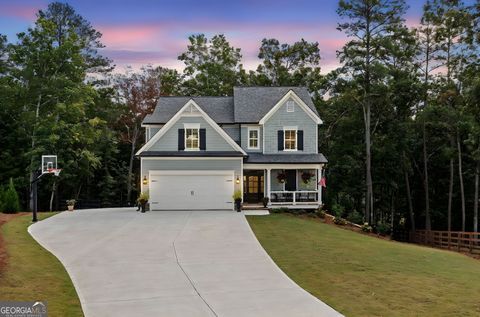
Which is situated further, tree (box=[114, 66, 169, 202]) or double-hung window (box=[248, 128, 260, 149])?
→ tree (box=[114, 66, 169, 202])

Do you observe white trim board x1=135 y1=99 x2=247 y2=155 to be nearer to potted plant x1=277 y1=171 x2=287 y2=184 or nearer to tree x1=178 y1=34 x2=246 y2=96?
potted plant x1=277 y1=171 x2=287 y2=184

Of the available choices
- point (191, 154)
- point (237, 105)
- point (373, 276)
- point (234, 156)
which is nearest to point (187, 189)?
point (191, 154)

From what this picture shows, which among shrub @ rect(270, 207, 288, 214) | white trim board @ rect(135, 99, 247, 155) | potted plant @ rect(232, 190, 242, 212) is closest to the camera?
potted plant @ rect(232, 190, 242, 212)

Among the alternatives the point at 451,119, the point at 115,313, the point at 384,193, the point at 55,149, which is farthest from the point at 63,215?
the point at 384,193

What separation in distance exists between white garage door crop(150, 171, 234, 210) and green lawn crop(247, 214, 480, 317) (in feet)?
30.4

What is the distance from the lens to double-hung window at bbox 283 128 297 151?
31578 mm

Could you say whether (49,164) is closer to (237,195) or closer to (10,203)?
(10,203)

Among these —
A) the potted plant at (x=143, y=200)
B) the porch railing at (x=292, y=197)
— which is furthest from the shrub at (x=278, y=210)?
the potted plant at (x=143, y=200)

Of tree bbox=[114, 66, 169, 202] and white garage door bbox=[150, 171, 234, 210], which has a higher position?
tree bbox=[114, 66, 169, 202]

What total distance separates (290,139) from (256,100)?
3.94 meters

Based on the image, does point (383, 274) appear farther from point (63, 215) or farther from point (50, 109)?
point (50, 109)

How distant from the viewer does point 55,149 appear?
36031mm

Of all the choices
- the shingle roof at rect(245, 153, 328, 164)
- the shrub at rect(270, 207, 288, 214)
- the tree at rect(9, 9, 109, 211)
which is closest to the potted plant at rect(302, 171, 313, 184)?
the shingle roof at rect(245, 153, 328, 164)

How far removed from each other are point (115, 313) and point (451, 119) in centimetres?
2922
